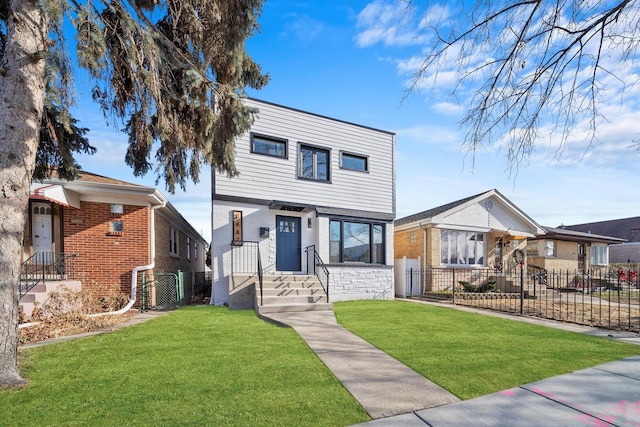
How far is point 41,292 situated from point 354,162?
10.4m

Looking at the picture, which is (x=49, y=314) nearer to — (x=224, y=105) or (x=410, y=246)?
(x=224, y=105)

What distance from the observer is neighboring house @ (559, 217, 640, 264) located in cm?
3159

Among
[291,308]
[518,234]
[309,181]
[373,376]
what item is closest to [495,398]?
[373,376]

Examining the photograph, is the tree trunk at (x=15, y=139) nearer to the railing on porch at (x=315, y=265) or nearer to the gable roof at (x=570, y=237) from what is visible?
the railing on porch at (x=315, y=265)

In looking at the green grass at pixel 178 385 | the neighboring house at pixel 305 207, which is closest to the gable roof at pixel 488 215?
the neighboring house at pixel 305 207

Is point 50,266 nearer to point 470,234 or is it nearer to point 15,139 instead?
point 15,139

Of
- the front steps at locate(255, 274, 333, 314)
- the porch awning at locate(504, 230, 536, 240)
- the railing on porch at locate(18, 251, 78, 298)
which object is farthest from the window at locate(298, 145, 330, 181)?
the porch awning at locate(504, 230, 536, 240)

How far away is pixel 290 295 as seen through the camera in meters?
9.57

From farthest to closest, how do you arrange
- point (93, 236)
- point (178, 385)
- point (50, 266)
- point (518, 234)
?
point (518, 234), point (93, 236), point (50, 266), point (178, 385)

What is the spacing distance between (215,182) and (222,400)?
8.06 meters

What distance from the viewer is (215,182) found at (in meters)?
10.5

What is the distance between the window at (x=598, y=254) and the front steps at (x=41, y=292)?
93.8 ft

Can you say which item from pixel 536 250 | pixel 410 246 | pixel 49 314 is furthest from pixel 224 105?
pixel 536 250

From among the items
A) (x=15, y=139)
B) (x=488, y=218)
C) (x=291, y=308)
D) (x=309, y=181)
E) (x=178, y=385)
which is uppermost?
(x=309, y=181)
